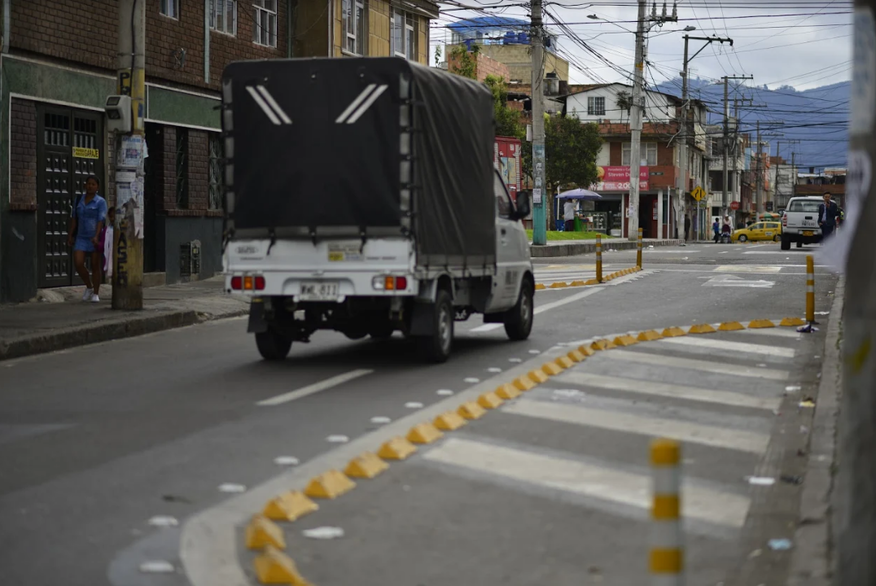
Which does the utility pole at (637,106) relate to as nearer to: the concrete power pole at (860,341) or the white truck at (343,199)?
the white truck at (343,199)

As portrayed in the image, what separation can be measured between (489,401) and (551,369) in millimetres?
2090

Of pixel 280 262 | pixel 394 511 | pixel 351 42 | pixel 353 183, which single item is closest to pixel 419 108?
pixel 353 183

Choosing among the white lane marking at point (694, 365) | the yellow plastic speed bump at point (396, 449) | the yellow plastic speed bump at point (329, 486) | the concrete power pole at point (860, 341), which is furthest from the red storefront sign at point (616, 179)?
the concrete power pole at point (860, 341)

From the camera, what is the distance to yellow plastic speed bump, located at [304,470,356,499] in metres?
6.80

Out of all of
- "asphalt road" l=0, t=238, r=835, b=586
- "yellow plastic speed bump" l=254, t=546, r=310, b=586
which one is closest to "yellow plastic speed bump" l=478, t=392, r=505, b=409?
"asphalt road" l=0, t=238, r=835, b=586

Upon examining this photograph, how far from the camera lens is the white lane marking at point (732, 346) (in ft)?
44.8

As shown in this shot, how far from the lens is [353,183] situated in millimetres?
11797

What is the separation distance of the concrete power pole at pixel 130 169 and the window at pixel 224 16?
30.0 ft

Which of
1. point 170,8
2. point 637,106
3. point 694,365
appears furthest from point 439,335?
point 637,106

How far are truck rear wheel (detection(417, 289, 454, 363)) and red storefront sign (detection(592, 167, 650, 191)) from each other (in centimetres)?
6900

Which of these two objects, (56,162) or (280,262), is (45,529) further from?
(56,162)

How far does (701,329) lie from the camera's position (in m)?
15.6

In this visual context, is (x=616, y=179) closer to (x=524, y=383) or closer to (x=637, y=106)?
(x=637, y=106)

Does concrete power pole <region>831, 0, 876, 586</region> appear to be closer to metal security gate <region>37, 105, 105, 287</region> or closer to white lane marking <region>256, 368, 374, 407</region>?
white lane marking <region>256, 368, 374, 407</region>
